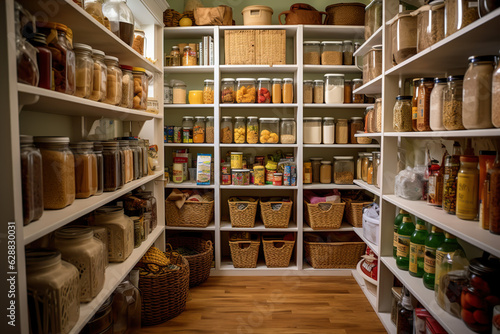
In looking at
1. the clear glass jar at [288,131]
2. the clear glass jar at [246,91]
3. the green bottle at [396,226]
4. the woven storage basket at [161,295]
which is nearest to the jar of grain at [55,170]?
the woven storage basket at [161,295]

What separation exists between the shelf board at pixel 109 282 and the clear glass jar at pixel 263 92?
1.53m

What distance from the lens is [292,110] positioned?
345 centimetres

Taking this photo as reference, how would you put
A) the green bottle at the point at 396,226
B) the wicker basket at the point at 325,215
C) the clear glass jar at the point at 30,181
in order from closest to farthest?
1. the clear glass jar at the point at 30,181
2. the green bottle at the point at 396,226
3. the wicker basket at the point at 325,215

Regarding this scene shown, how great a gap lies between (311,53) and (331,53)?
0.58 ft

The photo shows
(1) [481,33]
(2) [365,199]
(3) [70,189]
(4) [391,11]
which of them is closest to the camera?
(1) [481,33]

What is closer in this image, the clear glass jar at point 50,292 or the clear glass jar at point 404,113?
the clear glass jar at point 50,292

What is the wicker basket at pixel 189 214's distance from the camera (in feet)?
10.4

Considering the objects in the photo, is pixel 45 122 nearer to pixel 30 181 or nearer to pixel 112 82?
pixel 112 82

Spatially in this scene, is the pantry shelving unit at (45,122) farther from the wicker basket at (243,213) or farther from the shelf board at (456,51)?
the shelf board at (456,51)

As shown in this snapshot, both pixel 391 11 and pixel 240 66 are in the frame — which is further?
pixel 240 66

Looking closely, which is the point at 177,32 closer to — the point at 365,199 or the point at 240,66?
the point at 240,66

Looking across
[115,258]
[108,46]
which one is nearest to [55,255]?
[115,258]

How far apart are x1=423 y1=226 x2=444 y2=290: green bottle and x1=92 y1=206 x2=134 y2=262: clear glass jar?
1.59 metres

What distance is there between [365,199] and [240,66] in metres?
1.67
